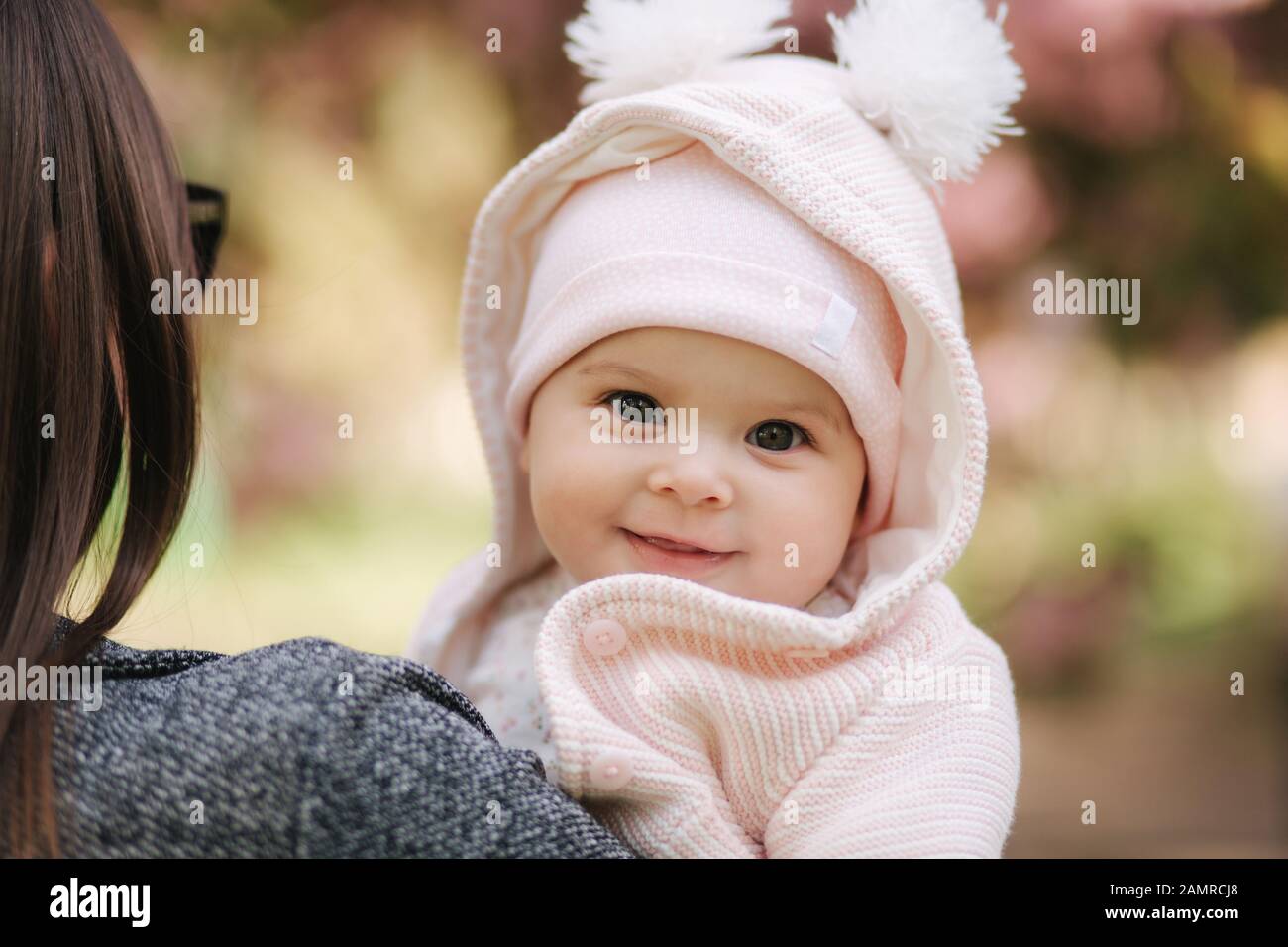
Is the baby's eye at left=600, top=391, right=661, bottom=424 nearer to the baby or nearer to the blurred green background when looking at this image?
the baby

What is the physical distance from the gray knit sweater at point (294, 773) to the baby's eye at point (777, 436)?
0.50m

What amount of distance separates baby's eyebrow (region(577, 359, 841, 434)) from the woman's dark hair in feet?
1.40

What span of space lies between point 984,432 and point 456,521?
97.1 inches

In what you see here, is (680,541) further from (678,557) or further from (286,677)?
(286,677)

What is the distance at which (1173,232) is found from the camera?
2936 mm

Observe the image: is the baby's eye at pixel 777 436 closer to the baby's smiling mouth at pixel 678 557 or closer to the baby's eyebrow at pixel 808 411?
the baby's eyebrow at pixel 808 411

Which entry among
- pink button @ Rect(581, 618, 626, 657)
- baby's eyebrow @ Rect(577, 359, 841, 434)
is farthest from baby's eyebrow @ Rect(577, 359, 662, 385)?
pink button @ Rect(581, 618, 626, 657)

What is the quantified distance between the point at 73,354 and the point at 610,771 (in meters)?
0.62

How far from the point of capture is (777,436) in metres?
1.40

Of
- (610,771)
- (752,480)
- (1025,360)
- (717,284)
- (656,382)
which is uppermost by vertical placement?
(1025,360)

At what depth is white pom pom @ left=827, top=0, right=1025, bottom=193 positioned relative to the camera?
1.48m

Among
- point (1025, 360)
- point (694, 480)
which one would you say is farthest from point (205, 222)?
point (1025, 360)

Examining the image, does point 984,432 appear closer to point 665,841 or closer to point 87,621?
point 665,841

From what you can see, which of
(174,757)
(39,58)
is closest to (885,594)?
(174,757)
